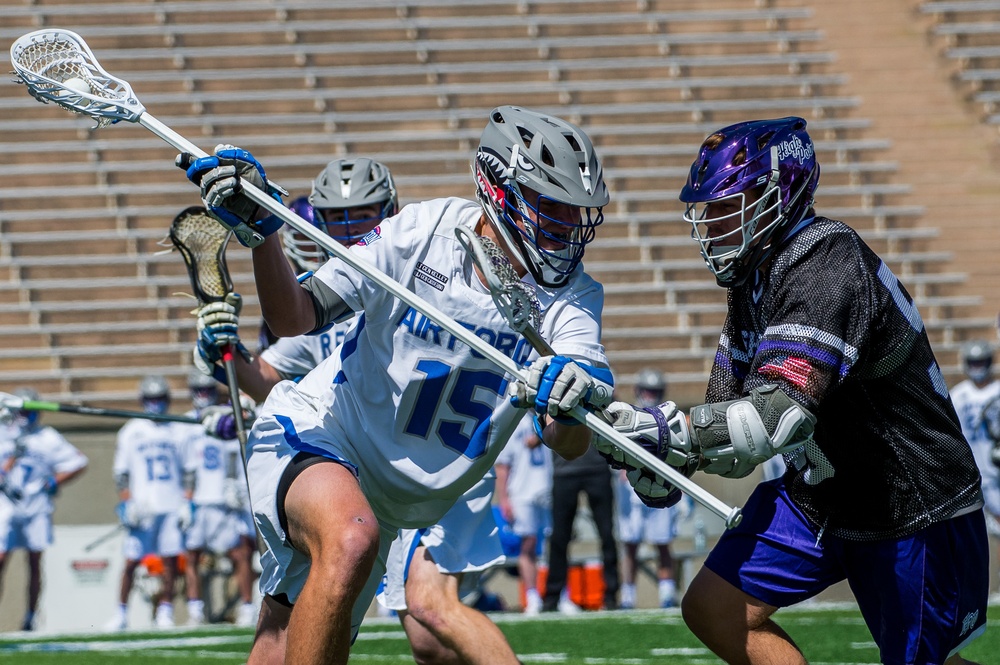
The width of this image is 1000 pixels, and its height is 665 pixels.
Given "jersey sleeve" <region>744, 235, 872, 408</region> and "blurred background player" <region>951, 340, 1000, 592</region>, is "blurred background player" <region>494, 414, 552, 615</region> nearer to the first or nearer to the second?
"blurred background player" <region>951, 340, 1000, 592</region>

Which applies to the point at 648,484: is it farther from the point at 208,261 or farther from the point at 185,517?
the point at 185,517

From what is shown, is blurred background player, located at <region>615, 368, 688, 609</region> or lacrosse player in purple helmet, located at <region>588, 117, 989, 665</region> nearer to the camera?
lacrosse player in purple helmet, located at <region>588, 117, 989, 665</region>

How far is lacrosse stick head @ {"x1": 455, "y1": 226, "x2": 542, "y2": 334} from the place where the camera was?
3713mm

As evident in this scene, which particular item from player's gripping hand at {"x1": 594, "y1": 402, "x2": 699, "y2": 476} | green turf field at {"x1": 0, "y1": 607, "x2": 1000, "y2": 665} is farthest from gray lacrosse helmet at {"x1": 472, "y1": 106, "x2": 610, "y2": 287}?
green turf field at {"x1": 0, "y1": 607, "x2": 1000, "y2": 665}

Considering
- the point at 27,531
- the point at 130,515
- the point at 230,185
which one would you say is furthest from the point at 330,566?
the point at 27,531

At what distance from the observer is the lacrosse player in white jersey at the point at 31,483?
37.8ft

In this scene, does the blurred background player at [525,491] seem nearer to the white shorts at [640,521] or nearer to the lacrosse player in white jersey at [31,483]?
the white shorts at [640,521]

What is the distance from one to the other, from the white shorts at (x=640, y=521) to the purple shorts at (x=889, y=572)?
7720 mm

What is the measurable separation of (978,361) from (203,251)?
8297 mm

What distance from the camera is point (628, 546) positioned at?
1205cm

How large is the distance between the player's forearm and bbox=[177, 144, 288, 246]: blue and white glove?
59mm

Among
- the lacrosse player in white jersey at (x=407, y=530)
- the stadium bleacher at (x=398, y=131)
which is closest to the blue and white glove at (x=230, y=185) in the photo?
the lacrosse player in white jersey at (x=407, y=530)

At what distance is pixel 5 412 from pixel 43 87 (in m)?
3.46

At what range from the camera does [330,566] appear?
3553 millimetres
